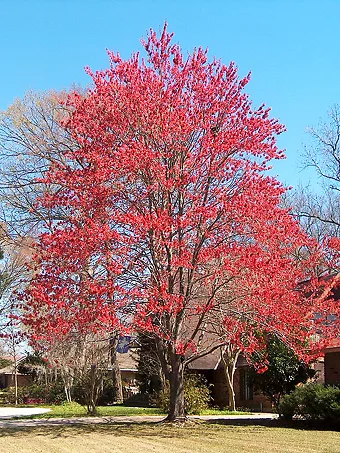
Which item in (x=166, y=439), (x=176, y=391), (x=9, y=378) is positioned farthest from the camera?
(x=9, y=378)

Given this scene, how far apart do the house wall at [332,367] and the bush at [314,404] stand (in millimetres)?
2799

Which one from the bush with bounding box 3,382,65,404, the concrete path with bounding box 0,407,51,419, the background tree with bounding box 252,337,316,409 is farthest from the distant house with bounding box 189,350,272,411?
the background tree with bounding box 252,337,316,409

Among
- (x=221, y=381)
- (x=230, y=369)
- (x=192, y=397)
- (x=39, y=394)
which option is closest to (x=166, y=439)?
(x=192, y=397)

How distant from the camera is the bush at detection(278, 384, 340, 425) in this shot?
595 inches

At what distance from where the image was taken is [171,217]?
1492 centimetres

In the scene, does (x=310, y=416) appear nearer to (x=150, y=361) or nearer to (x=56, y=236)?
(x=56, y=236)

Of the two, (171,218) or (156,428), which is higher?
(171,218)

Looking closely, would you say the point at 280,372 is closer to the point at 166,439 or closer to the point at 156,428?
the point at 156,428

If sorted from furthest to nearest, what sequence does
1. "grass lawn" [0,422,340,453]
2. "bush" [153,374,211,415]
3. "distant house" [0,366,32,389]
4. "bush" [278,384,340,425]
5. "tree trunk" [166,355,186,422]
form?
"distant house" [0,366,32,389] < "bush" [153,374,211,415] < "tree trunk" [166,355,186,422] < "bush" [278,384,340,425] < "grass lawn" [0,422,340,453]

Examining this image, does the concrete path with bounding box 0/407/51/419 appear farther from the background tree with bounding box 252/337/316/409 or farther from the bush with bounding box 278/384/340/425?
the bush with bounding box 278/384/340/425

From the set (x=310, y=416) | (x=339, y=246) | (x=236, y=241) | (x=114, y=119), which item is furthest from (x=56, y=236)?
(x=339, y=246)

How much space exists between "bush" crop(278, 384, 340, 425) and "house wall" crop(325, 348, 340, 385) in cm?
280

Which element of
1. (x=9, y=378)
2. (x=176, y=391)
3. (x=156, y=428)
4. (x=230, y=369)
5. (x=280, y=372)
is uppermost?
(x=280, y=372)

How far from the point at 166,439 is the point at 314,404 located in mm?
4651
